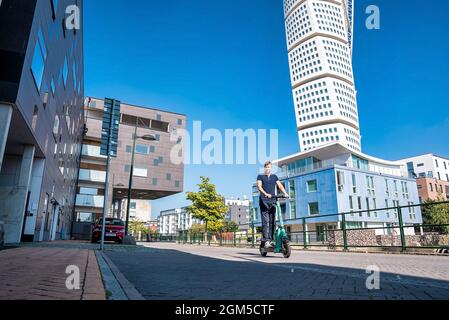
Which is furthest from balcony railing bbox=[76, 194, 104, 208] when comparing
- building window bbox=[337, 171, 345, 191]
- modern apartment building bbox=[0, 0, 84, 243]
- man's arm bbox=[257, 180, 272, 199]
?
man's arm bbox=[257, 180, 272, 199]

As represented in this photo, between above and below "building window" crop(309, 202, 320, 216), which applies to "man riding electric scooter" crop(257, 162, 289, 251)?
below

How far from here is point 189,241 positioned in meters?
34.7

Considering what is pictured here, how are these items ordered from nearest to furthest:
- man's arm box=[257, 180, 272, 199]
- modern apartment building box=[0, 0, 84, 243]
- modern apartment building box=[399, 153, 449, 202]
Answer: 1. man's arm box=[257, 180, 272, 199]
2. modern apartment building box=[0, 0, 84, 243]
3. modern apartment building box=[399, 153, 449, 202]

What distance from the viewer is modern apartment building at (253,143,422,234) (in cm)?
4475

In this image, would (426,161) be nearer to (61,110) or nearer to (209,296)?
(61,110)

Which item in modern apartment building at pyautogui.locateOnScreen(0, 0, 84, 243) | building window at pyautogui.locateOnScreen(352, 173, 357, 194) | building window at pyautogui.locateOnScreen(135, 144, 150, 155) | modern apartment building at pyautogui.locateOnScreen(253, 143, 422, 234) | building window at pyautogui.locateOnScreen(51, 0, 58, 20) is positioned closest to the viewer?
modern apartment building at pyautogui.locateOnScreen(0, 0, 84, 243)

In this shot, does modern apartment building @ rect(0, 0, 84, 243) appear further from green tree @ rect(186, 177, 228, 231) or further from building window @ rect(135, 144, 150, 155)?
building window @ rect(135, 144, 150, 155)

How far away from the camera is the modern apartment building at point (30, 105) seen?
33.9 feet

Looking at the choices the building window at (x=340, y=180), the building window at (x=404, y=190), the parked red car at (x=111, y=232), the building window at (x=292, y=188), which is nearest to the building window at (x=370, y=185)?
the building window at (x=340, y=180)

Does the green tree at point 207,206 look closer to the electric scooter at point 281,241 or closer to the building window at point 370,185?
the building window at point 370,185

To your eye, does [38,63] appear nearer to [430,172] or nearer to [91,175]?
[91,175]

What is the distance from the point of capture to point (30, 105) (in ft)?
40.5

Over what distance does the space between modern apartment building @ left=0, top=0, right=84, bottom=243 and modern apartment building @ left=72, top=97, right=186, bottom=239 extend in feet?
74.7
